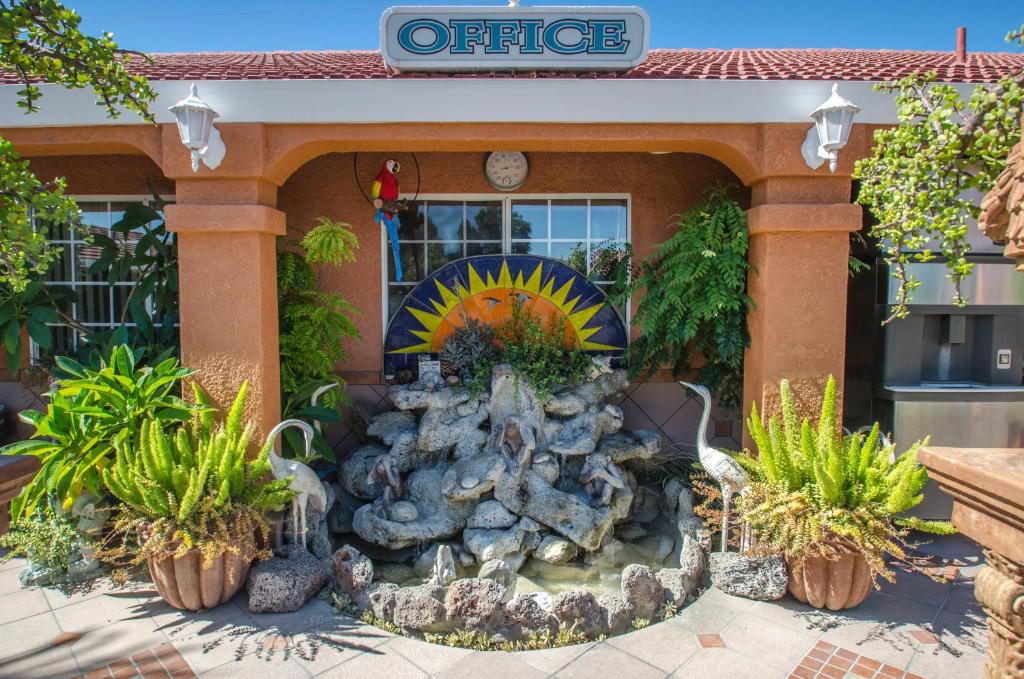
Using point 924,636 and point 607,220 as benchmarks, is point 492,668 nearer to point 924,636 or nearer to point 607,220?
point 924,636

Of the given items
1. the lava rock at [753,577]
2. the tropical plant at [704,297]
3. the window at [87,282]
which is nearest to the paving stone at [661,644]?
the lava rock at [753,577]

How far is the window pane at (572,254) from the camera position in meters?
6.60

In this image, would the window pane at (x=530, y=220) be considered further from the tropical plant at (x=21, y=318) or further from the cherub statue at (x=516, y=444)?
the tropical plant at (x=21, y=318)

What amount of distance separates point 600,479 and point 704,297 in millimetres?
1831

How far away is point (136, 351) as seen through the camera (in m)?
5.27

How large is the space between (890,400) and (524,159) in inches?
164

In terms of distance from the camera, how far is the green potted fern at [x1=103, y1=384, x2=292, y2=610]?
3.96 meters

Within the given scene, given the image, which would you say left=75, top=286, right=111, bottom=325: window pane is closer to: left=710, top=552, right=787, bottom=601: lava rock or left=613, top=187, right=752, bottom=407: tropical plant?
left=613, top=187, right=752, bottom=407: tropical plant

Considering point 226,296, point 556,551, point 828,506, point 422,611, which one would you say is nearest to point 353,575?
point 422,611

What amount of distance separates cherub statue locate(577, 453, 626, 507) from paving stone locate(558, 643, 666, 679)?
173 cm

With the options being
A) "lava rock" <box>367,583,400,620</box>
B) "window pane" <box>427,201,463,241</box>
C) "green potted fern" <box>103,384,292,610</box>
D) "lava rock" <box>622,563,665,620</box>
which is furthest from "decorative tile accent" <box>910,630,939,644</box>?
"window pane" <box>427,201,463,241</box>

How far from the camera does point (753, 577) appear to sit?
14.0 feet

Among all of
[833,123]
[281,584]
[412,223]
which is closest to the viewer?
[281,584]

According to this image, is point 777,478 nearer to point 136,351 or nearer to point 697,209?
point 697,209
